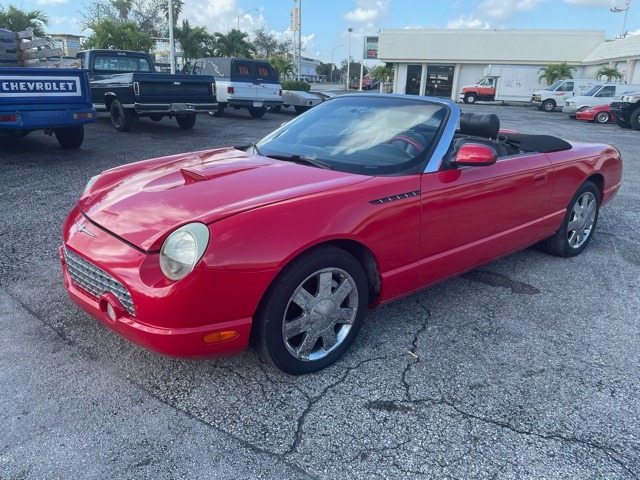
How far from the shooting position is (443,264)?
3244mm

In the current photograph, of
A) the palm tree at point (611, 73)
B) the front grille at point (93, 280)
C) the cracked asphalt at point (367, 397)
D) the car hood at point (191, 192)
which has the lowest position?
the cracked asphalt at point (367, 397)

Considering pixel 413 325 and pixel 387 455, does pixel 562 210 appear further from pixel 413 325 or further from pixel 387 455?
pixel 387 455

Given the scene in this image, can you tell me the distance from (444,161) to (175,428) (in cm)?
218

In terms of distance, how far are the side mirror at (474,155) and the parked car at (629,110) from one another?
18.1 metres

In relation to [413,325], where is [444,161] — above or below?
above

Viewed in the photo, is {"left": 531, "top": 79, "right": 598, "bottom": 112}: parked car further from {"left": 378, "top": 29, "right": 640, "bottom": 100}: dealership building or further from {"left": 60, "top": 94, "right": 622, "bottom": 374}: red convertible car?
{"left": 60, "top": 94, "right": 622, "bottom": 374}: red convertible car

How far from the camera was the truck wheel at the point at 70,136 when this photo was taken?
9352 mm

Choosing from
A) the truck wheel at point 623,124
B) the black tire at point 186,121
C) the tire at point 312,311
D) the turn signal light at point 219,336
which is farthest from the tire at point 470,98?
the turn signal light at point 219,336

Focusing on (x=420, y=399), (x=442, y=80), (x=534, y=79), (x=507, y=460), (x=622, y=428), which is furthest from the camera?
(x=442, y=80)

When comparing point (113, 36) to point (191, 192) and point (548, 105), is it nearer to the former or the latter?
point (548, 105)

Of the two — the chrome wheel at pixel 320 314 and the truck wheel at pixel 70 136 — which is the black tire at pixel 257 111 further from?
the chrome wheel at pixel 320 314

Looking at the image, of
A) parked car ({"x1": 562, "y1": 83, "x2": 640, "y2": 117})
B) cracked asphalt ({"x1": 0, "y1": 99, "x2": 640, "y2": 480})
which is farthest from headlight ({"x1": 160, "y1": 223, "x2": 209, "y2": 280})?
parked car ({"x1": 562, "y1": 83, "x2": 640, "y2": 117})

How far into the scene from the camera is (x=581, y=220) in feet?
15.0

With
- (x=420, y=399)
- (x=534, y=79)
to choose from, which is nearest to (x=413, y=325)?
(x=420, y=399)
